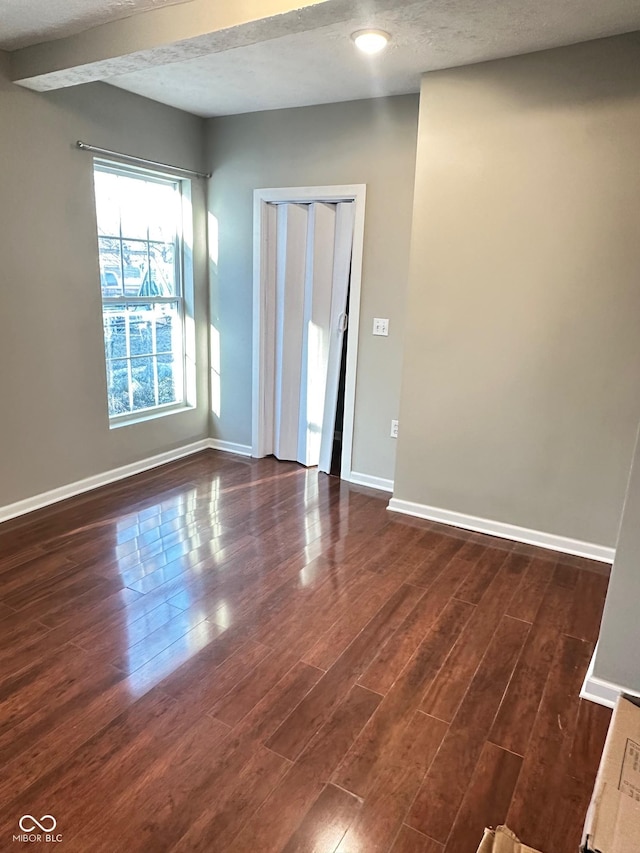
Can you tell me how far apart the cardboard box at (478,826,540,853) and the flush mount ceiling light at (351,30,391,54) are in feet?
9.82

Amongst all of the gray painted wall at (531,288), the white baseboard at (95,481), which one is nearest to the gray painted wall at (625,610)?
the gray painted wall at (531,288)

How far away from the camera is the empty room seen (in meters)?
1.69

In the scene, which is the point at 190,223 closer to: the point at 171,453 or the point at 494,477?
the point at 171,453

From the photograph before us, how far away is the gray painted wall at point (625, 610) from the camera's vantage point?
5.90 ft

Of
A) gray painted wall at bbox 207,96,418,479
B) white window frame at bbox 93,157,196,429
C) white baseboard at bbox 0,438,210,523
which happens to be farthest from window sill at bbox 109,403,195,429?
gray painted wall at bbox 207,96,418,479

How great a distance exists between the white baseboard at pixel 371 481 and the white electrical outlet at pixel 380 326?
101cm

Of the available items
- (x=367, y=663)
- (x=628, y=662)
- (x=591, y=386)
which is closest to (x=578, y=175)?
(x=591, y=386)

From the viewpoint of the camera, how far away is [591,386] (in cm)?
289

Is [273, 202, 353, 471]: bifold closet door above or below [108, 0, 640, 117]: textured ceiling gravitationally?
below

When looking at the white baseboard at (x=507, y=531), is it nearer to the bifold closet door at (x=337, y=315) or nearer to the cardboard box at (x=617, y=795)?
the bifold closet door at (x=337, y=315)

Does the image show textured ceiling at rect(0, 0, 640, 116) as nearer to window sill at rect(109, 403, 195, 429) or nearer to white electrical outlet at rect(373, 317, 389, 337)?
white electrical outlet at rect(373, 317, 389, 337)

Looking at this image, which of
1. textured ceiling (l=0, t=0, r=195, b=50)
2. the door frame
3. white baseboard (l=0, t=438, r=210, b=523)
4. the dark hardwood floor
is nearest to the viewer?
the dark hardwood floor

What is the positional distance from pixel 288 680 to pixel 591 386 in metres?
2.08

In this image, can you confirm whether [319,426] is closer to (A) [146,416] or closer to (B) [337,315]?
(B) [337,315]
